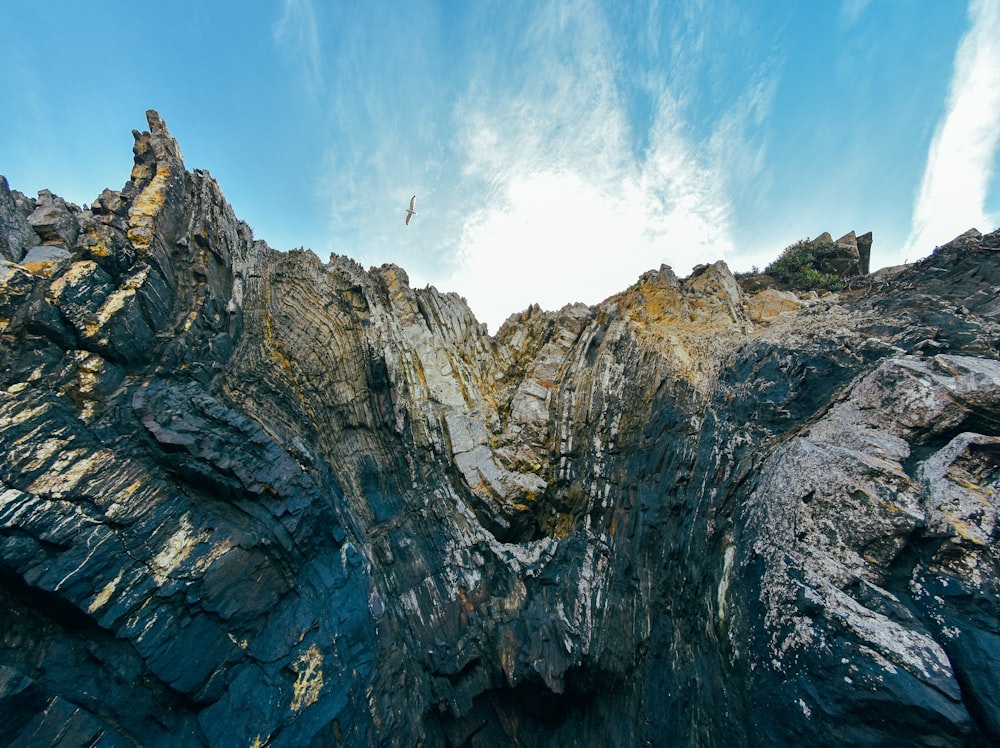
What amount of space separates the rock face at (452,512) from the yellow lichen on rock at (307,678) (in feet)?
0.17

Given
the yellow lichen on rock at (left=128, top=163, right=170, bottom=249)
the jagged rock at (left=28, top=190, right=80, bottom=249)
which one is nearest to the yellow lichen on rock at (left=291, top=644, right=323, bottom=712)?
the yellow lichen on rock at (left=128, top=163, right=170, bottom=249)

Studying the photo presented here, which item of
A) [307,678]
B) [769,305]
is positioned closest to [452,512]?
[307,678]

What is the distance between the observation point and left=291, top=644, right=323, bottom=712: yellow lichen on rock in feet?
29.2

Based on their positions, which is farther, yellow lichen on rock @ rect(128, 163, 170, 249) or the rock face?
yellow lichen on rock @ rect(128, 163, 170, 249)

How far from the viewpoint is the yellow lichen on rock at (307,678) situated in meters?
8.89

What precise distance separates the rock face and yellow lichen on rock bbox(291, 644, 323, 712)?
0.05 meters

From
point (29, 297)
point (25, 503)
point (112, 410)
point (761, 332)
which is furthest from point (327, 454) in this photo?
point (761, 332)

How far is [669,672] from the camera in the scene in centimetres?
986

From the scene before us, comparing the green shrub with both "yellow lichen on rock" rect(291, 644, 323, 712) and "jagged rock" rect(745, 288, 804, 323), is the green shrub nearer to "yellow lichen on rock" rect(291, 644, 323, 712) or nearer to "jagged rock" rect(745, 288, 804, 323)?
"jagged rock" rect(745, 288, 804, 323)

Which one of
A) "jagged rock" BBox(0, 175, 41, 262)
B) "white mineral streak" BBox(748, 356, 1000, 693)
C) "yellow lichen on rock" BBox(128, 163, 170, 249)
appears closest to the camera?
"white mineral streak" BBox(748, 356, 1000, 693)

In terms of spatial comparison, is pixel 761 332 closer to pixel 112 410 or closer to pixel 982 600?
pixel 982 600

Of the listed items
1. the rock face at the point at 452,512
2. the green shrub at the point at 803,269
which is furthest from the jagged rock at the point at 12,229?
the green shrub at the point at 803,269

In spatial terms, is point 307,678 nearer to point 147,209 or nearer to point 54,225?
point 147,209

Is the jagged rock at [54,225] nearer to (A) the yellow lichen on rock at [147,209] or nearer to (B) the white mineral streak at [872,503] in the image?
(A) the yellow lichen on rock at [147,209]
